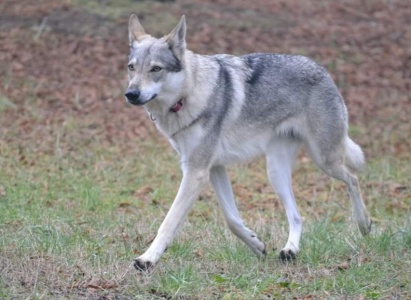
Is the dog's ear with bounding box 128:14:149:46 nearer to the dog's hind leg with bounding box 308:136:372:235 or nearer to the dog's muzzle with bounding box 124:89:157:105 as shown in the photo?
the dog's muzzle with bounding box 124:89:157:105

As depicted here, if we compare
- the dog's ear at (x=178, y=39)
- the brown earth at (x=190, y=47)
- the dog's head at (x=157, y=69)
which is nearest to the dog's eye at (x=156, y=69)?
the dog's head at (x=157, y=69)

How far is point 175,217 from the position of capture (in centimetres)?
636

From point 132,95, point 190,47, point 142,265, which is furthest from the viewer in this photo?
point 190,47

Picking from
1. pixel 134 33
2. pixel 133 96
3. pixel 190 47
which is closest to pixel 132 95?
pixel 133 96

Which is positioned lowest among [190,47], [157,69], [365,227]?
[190,47]

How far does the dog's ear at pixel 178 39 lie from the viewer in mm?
6598

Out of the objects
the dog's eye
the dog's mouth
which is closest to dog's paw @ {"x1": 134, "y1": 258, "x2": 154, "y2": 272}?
the dog's mouth

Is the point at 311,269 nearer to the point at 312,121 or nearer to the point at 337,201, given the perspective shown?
the point at 312,121

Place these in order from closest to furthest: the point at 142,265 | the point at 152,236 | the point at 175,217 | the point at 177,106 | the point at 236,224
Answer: the point at 142,265 < the point at 175,217 < the point at 177,106 < the point at 236,224 < the point at 152,236

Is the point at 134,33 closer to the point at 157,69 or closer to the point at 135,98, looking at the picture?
the point at 157,69

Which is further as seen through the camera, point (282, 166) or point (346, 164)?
point (346, 164)

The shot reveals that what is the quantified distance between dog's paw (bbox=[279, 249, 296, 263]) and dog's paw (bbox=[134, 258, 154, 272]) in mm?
1188

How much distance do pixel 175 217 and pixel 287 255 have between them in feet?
3.21

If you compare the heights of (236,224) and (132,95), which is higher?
(132,95)
